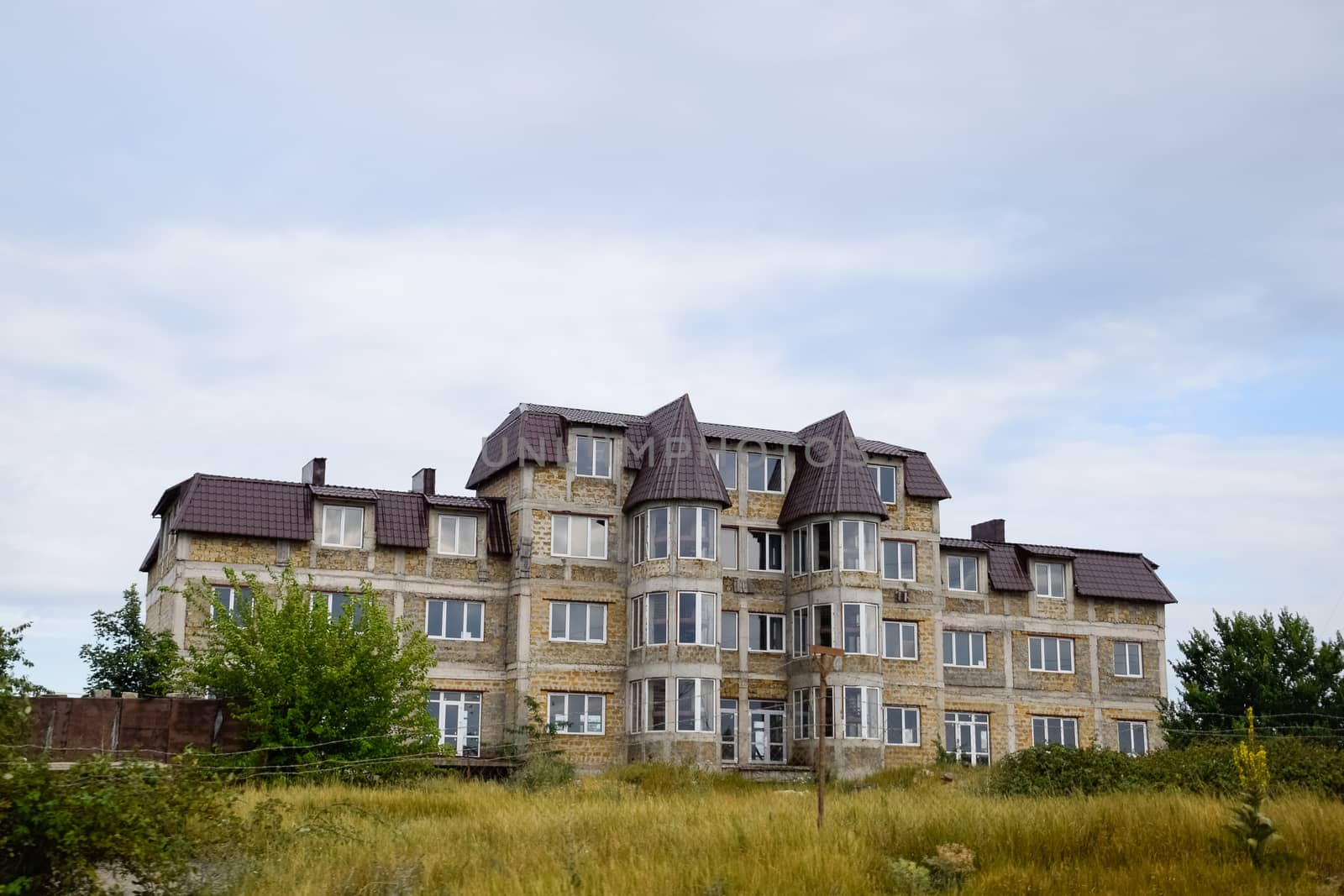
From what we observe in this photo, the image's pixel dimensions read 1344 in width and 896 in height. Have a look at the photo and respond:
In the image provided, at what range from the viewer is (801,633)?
43969 millimetres

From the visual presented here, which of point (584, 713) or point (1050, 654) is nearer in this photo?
point (584, 713)

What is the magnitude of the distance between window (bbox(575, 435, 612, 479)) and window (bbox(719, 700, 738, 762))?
7403mm

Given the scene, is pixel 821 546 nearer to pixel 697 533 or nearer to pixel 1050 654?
pixel 697 533

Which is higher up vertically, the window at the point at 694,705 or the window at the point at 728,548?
the window at the point at 728,548

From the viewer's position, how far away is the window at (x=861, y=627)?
42.8 metres

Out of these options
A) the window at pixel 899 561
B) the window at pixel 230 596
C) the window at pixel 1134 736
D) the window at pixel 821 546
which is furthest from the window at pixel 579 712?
the window at pixel 1134 736

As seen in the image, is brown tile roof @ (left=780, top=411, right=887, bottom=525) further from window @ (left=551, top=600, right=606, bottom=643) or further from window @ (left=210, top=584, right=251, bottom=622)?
window @ (left=210, top=584, right=251, bottom=622)

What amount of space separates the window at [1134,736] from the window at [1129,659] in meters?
1.56

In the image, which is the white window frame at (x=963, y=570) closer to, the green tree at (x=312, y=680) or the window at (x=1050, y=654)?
the window at (x=1050, y=654)

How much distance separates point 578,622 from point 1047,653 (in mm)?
16385

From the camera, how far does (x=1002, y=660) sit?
158ft

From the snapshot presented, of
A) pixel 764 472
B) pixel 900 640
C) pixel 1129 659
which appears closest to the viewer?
pixel 900 640

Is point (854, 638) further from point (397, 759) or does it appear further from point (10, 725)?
point (10, 725)

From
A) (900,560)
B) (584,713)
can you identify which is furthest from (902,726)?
(584,713)
